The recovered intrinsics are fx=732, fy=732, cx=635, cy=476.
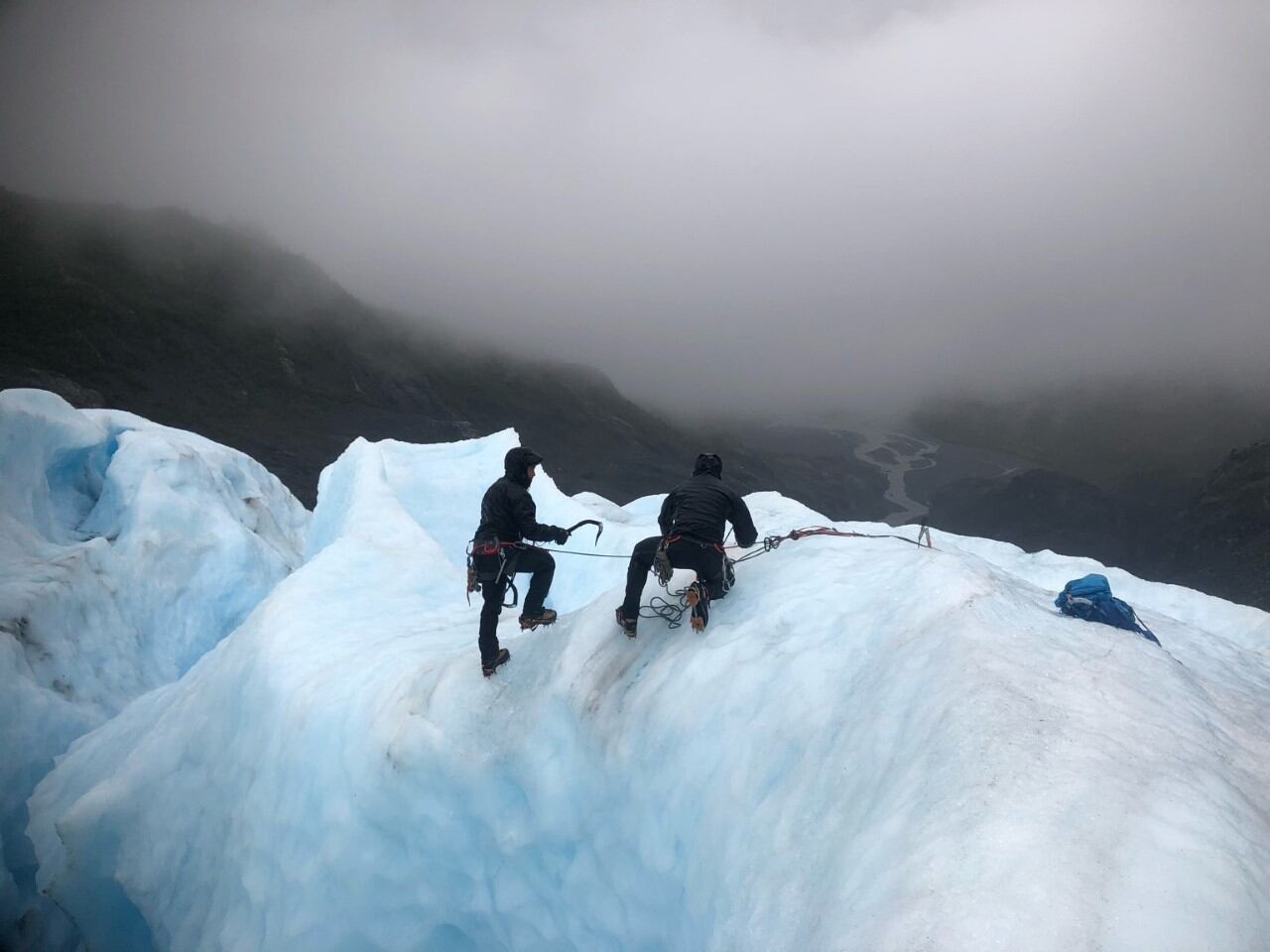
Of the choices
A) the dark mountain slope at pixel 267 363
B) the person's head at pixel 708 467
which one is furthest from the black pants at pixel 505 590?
the dark mountain slope at pixel 267 363

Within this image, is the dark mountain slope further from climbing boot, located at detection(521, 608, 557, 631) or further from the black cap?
the black cap

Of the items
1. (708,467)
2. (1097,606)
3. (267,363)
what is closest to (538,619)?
(708,467)

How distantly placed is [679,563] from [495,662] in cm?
202

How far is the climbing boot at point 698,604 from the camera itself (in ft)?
17.6

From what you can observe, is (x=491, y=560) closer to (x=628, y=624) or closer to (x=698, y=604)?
(x=628, y=624)

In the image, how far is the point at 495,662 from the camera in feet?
20.9

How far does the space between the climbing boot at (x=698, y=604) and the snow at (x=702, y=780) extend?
0.16 metres

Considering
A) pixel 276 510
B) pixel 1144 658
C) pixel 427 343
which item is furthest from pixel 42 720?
pixel 427 343

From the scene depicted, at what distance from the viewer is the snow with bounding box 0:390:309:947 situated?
10.5 meters

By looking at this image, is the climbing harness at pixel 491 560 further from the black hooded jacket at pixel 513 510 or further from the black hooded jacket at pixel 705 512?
the black hooded jacket at pixel 705 512

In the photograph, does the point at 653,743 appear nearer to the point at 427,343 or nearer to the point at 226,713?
the point at 226,713

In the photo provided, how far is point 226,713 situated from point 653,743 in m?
5.56

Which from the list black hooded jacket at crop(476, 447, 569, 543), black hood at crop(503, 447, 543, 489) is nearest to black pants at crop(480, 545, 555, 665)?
black hooded jacket at crop(476, 447, 569, 543)

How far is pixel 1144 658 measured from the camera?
13.6ft
